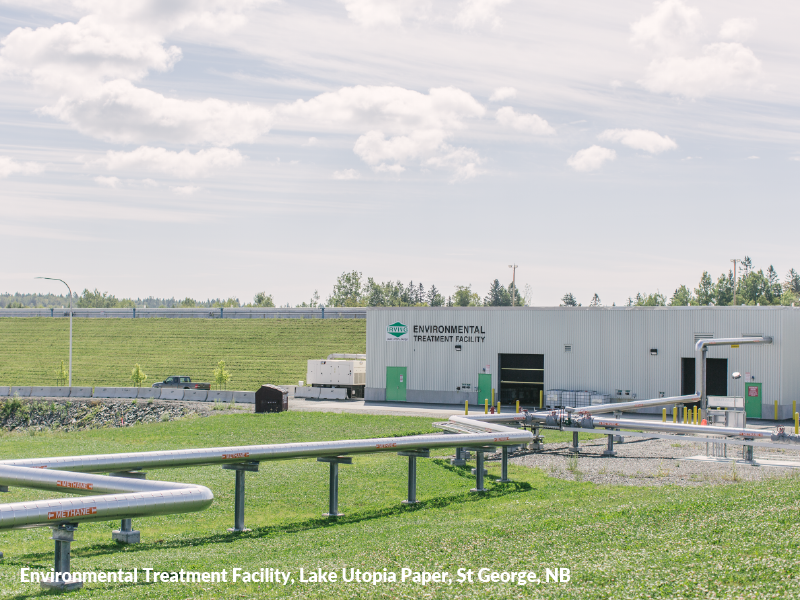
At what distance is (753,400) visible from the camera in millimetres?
37062

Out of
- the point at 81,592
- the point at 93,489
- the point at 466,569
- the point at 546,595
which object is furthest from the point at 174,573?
the point at 546,595

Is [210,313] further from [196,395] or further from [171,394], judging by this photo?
[196,395]

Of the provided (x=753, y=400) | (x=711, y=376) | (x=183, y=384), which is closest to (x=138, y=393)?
(x=183, y=384)

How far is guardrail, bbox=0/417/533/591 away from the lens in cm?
860

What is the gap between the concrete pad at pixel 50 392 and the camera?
53088 mm

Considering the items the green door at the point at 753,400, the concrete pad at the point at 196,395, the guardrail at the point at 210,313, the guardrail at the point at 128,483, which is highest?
the guardrail at the point at 210,313

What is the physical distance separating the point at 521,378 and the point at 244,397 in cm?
1861

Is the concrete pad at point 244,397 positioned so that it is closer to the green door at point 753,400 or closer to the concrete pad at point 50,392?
the concrete pad at point 50,392

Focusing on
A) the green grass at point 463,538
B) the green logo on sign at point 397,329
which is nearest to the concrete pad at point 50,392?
the green logo on sign at point 397,329

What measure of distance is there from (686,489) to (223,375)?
46511 millimetres

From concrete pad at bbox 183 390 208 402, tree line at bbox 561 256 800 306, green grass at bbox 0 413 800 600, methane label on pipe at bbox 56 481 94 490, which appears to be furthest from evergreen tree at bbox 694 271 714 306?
methane label on pipe at bbox 56 481 94 490

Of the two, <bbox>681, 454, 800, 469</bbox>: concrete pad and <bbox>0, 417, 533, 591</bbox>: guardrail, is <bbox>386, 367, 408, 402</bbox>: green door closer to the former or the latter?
<bbox>681, 454, 800, 469</bbox>: concrete pad

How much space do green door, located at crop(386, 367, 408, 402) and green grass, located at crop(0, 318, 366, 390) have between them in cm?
2027

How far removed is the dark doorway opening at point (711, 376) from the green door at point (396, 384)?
16515mm
